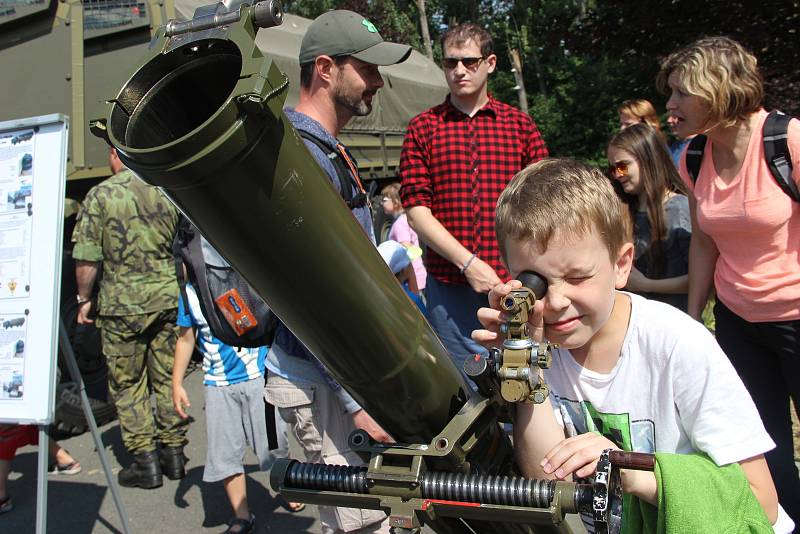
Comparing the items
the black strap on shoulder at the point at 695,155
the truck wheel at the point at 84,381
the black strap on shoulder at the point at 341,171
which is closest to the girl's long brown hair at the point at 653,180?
the black strap on shoulder at the point at 695,155

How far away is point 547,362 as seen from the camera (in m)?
1.29

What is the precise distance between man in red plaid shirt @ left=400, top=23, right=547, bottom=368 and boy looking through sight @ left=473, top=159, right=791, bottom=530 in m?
1.68

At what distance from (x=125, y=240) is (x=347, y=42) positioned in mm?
2797

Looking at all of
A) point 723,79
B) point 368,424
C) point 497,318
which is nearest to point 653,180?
point 723,79

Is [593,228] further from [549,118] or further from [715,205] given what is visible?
[549,118]

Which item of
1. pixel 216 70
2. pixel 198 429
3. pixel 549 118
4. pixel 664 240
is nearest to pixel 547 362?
pixel 216 70

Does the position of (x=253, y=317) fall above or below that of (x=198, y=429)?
above

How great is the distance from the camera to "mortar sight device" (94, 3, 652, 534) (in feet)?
3.17

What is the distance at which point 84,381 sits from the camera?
5.96 meters

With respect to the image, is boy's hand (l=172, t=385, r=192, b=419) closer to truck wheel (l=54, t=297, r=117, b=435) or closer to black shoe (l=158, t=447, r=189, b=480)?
black shoe (l=158, t=447, r=189, b=480)

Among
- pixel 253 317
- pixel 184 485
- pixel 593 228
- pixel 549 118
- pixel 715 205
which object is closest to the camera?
pixel 593 228

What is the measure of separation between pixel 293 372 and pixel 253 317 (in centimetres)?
24

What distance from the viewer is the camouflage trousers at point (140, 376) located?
4887mm

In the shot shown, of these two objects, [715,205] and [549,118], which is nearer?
[715,205]
